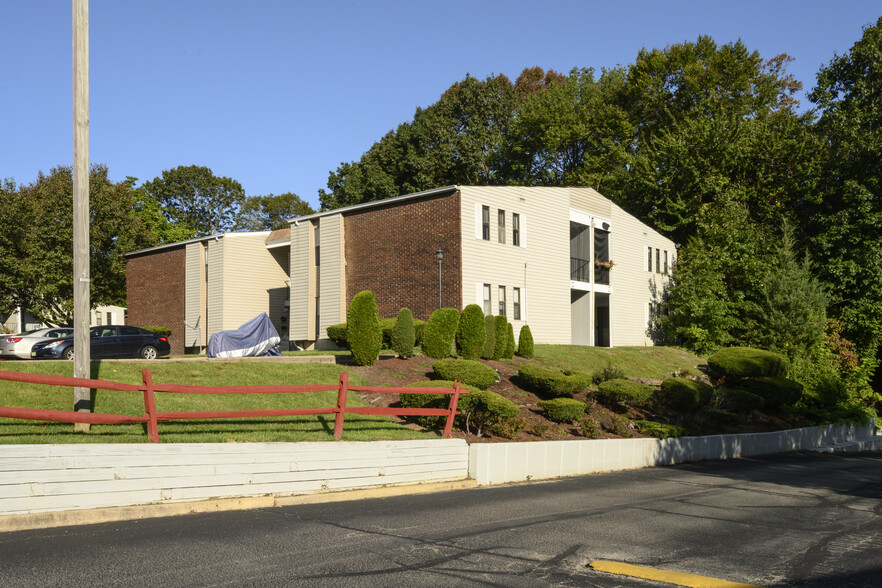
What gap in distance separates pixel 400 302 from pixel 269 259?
1178 centimetres

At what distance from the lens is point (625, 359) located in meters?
33.5

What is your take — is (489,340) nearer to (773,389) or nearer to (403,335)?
(403,335)

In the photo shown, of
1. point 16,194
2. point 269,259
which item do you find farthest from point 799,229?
point 16,194

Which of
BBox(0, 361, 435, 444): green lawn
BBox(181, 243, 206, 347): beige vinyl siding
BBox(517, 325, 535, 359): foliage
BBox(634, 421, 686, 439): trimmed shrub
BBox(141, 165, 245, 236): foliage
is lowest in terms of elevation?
BBox(634, 421, 686, 439): trimmed shrub

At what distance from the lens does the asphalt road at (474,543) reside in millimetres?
6520

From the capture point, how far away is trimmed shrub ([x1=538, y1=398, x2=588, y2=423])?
716 inches

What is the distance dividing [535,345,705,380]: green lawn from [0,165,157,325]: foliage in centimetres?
2702

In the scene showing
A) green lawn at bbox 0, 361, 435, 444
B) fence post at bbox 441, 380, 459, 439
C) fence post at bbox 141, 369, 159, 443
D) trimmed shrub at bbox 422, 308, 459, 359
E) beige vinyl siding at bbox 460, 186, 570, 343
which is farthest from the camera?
beige vinyl siding at bbox 460, 186, 570, 343

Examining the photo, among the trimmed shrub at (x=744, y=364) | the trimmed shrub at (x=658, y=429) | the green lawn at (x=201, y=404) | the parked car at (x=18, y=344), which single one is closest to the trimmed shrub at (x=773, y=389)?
the trimmed shrub at (x=744, y=364)

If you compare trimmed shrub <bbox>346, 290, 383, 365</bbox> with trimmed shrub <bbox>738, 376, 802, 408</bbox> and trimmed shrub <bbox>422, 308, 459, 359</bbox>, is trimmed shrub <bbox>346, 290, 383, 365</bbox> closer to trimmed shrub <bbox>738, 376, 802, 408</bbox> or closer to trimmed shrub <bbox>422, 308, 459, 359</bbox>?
trimmed shrub <bbox>422, 308, 459, 359</bbox>

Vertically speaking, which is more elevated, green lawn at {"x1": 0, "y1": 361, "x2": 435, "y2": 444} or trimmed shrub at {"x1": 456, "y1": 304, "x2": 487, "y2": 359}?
trimmed shrub at {"x1": 456, "y1": 304, "x2": 487, "y2": 359}

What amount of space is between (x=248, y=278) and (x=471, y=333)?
67.5 feet

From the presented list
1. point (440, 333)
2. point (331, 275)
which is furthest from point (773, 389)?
point (331, 275)

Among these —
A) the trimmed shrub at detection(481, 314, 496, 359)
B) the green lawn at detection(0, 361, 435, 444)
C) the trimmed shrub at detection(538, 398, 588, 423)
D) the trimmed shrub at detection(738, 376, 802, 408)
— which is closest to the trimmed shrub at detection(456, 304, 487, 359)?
the trimmed shrub at detection(481, 314, 496, 359)
